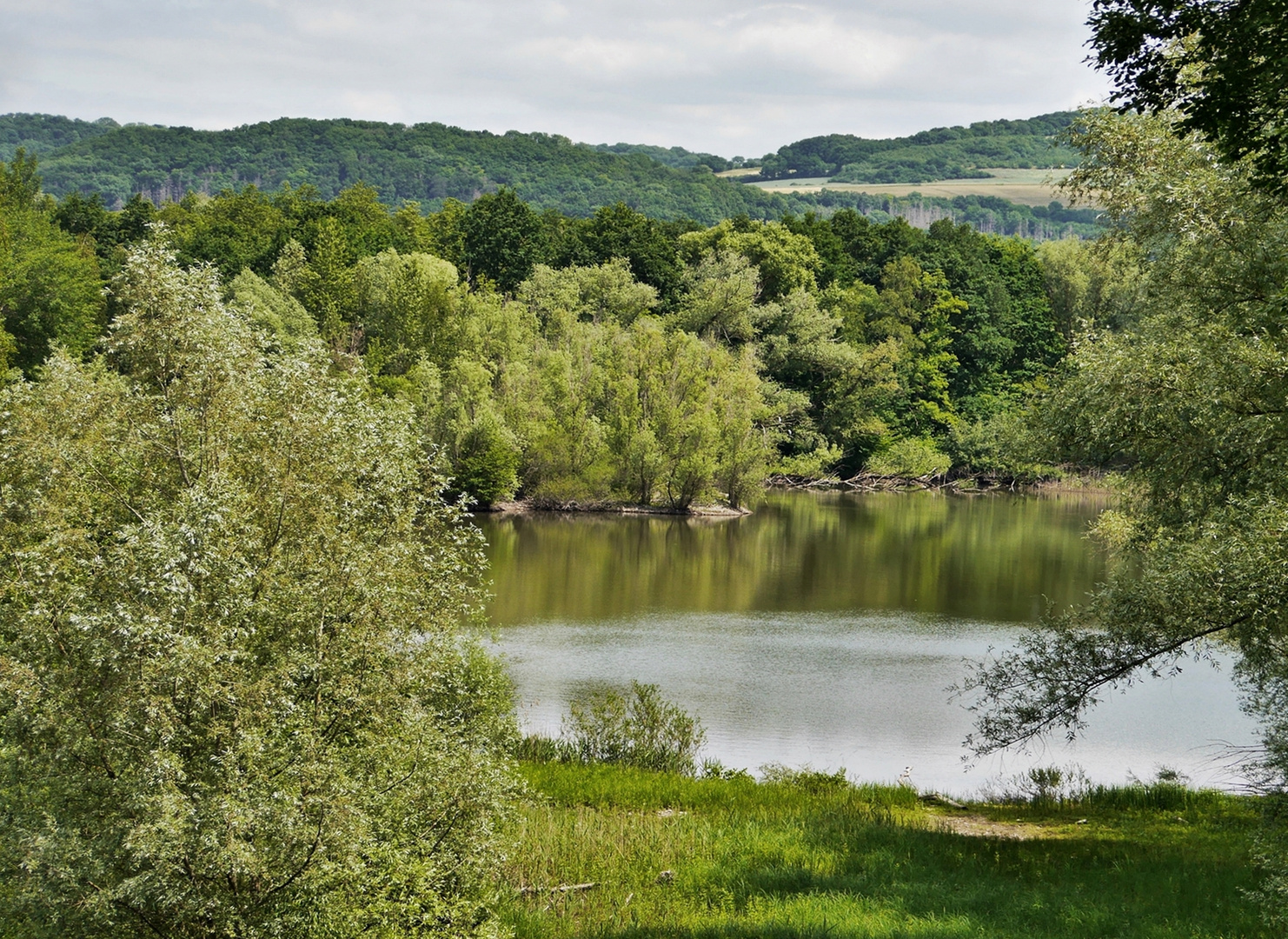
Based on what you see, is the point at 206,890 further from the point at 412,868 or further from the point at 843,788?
the point at 843,788

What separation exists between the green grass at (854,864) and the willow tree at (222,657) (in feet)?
6.02

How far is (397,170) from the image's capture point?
160m

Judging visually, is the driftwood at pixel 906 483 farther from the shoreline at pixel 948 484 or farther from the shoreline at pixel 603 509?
the shoreline at pixel 603 509

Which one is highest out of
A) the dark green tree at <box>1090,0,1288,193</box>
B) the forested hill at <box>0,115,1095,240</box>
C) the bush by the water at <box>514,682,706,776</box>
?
the forested hill at <box>0,115,1095,240</box>

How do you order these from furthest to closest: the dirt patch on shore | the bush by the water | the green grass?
the bush by the water < the dirt patch on shore < the green grass

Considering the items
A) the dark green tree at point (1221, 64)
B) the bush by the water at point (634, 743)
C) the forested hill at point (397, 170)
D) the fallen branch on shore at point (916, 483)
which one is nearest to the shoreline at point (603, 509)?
the fallen branch on shore at point (916, 483)

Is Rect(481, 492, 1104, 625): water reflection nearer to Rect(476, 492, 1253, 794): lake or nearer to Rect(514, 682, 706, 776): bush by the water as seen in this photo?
Rect(476, 492, 1253, 794): lake

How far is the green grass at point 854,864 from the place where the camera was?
32.2 feet

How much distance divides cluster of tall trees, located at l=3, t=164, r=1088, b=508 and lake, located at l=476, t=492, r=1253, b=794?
11.5 feet

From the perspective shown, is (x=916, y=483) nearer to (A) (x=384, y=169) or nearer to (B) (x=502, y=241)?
(B) (x=502, y=241)

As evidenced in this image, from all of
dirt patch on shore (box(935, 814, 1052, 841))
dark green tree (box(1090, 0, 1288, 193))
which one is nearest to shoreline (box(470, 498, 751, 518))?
dirt patch on shore (box(935, 814, 1052, 841))

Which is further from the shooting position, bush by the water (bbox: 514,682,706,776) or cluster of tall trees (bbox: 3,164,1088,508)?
cluster of tall trees (bbox: 3,164,1088,508)

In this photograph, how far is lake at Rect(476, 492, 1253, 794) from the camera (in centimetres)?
1959

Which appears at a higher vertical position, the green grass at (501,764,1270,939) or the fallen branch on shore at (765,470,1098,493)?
the green grass at (501,764,1270,939)
